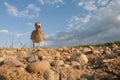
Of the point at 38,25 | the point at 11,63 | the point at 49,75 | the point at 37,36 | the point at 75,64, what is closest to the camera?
the point at 49,75

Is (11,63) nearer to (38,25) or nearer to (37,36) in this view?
(37,36)

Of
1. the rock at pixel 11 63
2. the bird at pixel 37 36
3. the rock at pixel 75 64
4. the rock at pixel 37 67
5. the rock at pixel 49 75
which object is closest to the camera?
Answer: the rock at pixel 49 75

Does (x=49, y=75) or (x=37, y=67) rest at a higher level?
(x=37, y=67)

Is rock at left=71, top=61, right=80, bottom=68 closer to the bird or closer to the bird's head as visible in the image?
the bird

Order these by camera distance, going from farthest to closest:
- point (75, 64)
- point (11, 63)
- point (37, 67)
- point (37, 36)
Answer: point (37, 36), point (75, 64), point (11, 63), point (37, 67)

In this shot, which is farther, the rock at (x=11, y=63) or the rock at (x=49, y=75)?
the rock at (x=11, y=63)

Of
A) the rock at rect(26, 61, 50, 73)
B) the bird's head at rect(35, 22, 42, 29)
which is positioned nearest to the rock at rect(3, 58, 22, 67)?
the rock at rect(26, 61, 50, 73)

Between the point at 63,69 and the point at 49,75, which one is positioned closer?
the point at 49,75

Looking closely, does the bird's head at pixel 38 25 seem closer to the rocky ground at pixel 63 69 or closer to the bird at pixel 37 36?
the bird at pixel 37 36

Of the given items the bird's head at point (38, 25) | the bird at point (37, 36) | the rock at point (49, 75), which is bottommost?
the rock at point (49, 75)

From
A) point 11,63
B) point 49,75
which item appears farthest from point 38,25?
point 49,75

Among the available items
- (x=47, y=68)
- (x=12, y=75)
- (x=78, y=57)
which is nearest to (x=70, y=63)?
(x=78, y=57)

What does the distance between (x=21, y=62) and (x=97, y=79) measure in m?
1.64

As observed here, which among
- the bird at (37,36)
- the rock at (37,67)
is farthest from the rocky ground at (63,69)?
the bird at (37,36)
